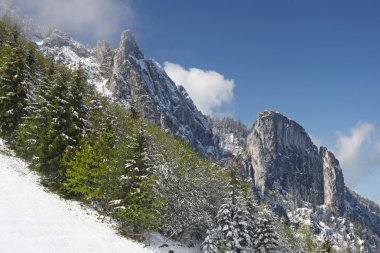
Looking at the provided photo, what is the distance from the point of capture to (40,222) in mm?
24375

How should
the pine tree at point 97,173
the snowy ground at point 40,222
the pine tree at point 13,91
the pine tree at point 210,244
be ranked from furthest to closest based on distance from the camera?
the pine tree at point 210,244 → the pine tree at point 13,91 → the pine tree at point 97,173 → the snowy ground at point 40,222

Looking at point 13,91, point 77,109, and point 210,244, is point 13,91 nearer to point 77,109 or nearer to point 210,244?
point 77,109

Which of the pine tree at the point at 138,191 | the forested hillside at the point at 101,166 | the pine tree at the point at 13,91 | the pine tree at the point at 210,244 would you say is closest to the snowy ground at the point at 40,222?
the forested hillside at the point at 101,166

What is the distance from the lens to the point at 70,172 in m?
35.7

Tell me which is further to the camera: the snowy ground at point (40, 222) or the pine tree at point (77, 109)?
the pine tree at point (77, 109)

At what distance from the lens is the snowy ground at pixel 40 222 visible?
20344 mm

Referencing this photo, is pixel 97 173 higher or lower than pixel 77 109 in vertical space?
lower

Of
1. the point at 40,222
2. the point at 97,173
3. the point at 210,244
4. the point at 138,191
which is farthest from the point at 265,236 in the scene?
the point at 40,222

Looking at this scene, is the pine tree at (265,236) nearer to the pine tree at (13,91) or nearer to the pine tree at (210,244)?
the pine tree at (210,244)

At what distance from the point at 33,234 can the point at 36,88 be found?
1100 inches

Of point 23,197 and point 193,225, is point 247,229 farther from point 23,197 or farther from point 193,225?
point 23,197

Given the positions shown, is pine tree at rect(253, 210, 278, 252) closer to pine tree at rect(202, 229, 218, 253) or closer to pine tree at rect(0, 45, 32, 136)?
pine tree at rect(202, 229, 218, 253)

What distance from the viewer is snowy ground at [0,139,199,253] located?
20344 mm

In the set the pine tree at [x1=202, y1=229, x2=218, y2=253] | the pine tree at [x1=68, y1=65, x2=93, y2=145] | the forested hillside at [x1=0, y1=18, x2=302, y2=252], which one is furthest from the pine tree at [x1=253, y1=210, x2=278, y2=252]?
the pine tree at [x1=68, y1=65, x2=93, y2=145]
